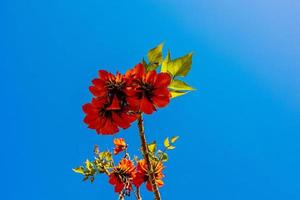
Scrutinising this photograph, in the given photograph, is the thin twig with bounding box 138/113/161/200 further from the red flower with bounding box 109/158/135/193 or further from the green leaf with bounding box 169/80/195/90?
the red flower with bounding box 109/158/135/193

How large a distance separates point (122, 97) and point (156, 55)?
20cm

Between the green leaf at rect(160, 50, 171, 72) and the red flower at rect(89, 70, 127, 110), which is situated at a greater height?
the green leaf at rect(160, 50, 171, 72)

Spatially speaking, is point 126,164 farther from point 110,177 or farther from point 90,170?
point 90,170

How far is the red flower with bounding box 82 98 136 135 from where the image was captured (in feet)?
3.87

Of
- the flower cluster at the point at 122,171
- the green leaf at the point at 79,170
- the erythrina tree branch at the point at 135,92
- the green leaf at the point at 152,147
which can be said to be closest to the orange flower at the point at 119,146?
the flower cluster at the point at 122,171

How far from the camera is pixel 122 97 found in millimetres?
1167

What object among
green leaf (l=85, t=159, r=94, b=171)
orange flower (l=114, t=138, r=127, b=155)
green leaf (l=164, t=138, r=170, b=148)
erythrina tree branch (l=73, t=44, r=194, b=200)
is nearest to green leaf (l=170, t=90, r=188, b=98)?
erythrina tree branch (l=73, t=44, r=194, b=200)

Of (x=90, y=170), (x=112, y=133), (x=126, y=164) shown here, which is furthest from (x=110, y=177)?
(x=112, y=133)

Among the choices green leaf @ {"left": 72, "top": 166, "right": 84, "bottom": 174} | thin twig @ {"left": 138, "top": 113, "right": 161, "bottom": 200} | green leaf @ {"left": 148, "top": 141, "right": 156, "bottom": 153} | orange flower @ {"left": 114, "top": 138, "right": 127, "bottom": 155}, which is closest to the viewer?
thin twig @ {"left": 138, "top": 113, "right": 161, "bottom": 200}

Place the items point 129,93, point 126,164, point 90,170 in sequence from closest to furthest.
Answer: point 129,93 < point 126,164 < point 90,170

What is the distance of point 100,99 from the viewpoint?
3.96 ft

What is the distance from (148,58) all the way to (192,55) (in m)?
0.15

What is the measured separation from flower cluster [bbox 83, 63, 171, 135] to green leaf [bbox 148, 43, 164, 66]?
0.05m

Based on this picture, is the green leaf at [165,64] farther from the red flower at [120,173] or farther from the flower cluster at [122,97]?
the red flower at [120,173]
